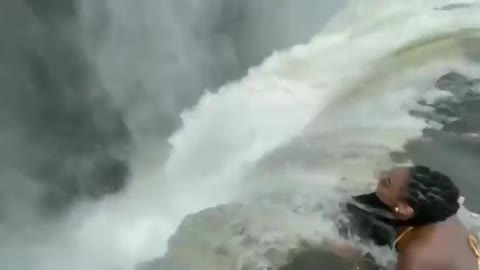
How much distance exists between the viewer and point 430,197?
1914 mm

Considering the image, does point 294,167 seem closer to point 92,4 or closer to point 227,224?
point 227,224

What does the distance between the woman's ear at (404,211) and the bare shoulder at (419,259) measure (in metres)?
0.08

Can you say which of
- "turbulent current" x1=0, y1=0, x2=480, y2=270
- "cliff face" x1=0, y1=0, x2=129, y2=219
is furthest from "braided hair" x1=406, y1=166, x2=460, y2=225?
"cliff face" x1=0, y1=0, x2=129, y2=219

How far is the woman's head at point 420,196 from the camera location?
1.91 metres

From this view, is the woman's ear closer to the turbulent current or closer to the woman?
the woman

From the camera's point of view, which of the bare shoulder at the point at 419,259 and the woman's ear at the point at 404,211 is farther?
the woman's ear at the point at 404,211

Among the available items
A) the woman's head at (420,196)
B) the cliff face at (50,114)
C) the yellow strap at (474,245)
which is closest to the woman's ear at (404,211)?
the woman's head at (420,196)

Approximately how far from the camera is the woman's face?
76.3 inches

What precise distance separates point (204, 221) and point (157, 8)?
2.76 ft

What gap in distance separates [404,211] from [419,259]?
133mm

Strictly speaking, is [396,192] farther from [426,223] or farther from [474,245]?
[474,245]

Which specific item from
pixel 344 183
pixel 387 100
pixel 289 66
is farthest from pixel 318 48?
pixel 344 183

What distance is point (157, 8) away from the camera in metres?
2.88

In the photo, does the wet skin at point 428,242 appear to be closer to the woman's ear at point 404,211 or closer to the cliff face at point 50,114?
the woman's ear at point 404,211
